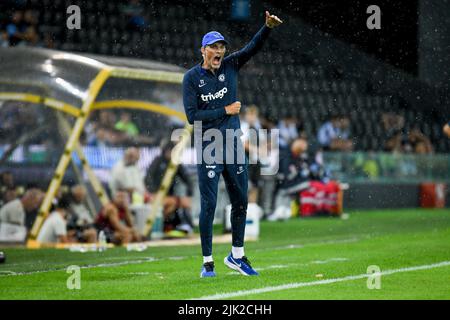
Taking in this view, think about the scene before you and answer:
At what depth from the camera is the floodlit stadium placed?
31.0 feet

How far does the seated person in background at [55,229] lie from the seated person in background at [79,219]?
11.3 inches

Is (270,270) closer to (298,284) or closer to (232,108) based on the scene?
(298,284)

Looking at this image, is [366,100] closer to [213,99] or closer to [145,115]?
[145,115]

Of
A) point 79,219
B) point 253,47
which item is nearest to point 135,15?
point 79,219

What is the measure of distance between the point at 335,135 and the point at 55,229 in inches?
432

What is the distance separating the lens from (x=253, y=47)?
959 cm

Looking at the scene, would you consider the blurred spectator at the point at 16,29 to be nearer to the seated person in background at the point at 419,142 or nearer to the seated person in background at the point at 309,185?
the seated person in background at the point at 309,185

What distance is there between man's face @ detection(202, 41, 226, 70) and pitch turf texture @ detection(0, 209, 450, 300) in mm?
2000

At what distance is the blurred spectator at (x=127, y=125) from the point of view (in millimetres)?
17344

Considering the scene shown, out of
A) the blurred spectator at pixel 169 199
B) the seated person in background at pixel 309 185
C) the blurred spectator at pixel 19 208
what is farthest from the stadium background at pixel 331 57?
the blurred spectator at pixel 19 208

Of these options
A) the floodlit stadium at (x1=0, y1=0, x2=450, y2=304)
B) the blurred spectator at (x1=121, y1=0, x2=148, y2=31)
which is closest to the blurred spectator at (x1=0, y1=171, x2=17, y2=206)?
the floodlit stadium at (x1=0, y1=0, x2=450, y2=304)

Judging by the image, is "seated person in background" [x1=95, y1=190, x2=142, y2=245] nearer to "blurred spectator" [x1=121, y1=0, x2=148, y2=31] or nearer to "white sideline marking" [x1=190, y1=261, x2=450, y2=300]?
"white sideline marking" [x1=190, y1=261, x2=450, y2=300]

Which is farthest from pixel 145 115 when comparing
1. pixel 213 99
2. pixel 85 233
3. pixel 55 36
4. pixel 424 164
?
pixel 424 164

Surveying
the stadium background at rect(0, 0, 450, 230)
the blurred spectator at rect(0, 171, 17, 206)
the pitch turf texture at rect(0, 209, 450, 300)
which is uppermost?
the stadium background at rect(0, 0, 450, 230)
